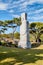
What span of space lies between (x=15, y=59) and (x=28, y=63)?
172 cm

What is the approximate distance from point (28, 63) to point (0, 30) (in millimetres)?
30668

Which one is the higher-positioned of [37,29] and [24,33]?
[24,33]

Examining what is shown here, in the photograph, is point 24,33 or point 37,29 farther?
point 37,29

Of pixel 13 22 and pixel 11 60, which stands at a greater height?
pixel 13 22

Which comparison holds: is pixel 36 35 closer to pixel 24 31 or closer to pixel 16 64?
pixel 24 31

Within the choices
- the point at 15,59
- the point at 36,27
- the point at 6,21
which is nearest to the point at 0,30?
the point at 6,21

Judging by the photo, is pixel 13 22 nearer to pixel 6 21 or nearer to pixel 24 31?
pixel 6 21

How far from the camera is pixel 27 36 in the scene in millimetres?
29922

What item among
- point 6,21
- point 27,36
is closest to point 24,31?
point 27,36

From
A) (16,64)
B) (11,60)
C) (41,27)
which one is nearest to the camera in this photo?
(16,64)

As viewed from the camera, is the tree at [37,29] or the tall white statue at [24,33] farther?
the tree at [37,29]

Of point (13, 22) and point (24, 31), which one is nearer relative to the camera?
point (24, 31)

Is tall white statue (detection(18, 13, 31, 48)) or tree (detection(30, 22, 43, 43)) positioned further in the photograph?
tree (detection(30, 22, 43, 43))

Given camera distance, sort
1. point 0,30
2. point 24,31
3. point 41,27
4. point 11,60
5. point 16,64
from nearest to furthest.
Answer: point 16,64 → point 11,60 → point 24,31 → point 0,30 → point 41,27
